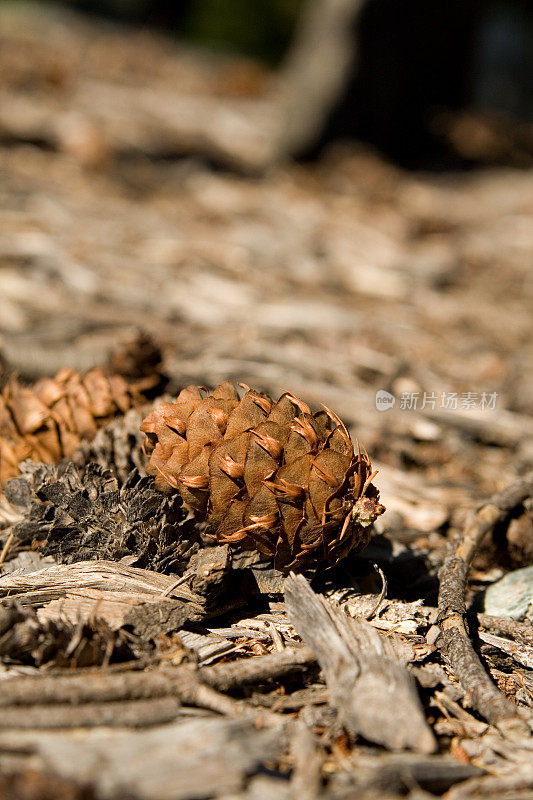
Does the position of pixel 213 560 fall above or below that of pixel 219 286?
above

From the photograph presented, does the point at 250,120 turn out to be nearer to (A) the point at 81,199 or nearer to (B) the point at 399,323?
(A) the point at 81,199

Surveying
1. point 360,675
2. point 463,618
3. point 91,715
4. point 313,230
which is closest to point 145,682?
point 91,715

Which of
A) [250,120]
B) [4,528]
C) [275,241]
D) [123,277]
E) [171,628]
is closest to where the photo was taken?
[171,628]

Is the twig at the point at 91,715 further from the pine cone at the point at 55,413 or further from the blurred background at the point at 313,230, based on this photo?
the blurred background at the point at 313,230

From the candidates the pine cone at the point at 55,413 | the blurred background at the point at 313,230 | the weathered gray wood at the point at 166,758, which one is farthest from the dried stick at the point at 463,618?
the pine cone at the point at 55,413

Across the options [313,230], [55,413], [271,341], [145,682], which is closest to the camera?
[145,682]

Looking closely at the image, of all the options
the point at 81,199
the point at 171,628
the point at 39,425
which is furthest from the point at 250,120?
the point at 171,628

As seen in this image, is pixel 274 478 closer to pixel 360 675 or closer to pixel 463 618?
pixel 360 675
